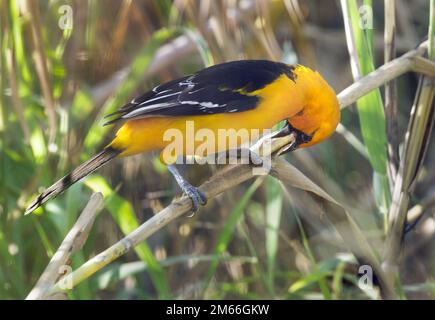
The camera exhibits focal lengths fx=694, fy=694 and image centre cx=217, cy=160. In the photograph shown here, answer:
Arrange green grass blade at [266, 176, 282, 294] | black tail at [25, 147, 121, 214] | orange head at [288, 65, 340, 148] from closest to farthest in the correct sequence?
black tail at [25, 147, 121, 214] → orange head at [288, 65, 340, 148] → green grass blade at [266, 176, 282, 294]

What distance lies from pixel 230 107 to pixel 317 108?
11.5 inches

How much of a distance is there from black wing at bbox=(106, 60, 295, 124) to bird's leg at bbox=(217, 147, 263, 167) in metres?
0.15

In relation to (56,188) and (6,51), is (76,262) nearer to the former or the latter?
(56,188)

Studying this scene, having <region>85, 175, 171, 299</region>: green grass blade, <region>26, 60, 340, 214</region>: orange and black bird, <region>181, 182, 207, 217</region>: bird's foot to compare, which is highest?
<region>26, 60, 340, 214</region>: orange and black bird

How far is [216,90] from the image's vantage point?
2.38 metres

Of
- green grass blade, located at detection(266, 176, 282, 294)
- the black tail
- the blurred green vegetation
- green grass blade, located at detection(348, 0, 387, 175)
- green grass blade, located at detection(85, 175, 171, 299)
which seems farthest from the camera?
green grass blade, located at detection(266, 176, 282, 294)

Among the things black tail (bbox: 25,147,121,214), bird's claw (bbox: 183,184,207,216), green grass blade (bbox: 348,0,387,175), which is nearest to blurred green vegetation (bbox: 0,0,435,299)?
green grass blade (bbox: 348,0,387,175)

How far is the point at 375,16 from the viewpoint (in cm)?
401

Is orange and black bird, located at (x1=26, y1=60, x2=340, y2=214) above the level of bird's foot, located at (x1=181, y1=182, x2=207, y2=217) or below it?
above

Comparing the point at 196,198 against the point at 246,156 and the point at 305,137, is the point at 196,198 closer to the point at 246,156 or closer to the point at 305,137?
the point at 246,156

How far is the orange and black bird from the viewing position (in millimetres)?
2270

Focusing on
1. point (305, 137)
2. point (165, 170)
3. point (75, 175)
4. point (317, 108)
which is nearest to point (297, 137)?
point (305, 137)

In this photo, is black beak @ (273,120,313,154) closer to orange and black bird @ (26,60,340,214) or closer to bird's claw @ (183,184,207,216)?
orange and black bird @ (26,60,340,214)

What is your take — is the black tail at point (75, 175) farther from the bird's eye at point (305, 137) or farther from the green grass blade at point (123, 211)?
the bird's eye at point (305, 137)
